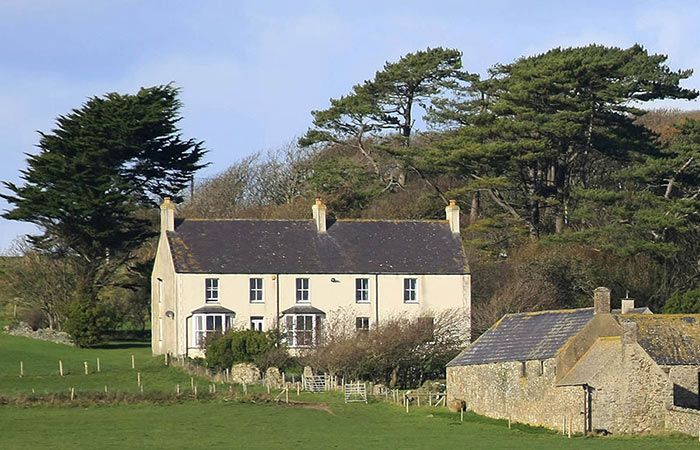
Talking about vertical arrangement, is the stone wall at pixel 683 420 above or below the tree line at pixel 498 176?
below

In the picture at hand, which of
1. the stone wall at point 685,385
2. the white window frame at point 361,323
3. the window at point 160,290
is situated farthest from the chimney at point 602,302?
the window at point 160,290

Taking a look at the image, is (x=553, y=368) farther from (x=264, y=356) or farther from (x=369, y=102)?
(x=369, y=102)

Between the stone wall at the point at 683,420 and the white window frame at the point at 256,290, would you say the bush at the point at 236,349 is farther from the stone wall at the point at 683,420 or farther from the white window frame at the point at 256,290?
the stone wall at the point at 683,420

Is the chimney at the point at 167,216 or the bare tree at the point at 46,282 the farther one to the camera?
the bare tree at the point at 46,282

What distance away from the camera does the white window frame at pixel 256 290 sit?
87312 mm

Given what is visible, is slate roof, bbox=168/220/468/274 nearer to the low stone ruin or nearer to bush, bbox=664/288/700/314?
the low stone ruin

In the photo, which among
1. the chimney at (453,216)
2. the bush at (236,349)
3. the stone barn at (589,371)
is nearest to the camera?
the stone barn at (589,371)

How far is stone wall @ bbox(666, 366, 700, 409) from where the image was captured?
215 feet

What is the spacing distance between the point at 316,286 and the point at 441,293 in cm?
567

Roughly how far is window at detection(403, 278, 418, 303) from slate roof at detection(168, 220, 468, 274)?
0.44m

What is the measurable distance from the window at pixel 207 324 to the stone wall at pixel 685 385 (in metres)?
25.8

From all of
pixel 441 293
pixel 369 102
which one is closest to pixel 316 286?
pixel 441 293

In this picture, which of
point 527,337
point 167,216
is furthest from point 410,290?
point 527,337

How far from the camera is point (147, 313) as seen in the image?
3917 inches
